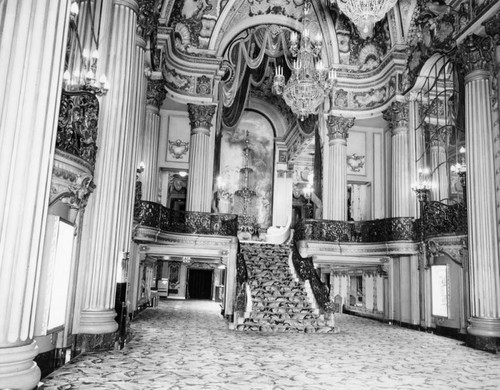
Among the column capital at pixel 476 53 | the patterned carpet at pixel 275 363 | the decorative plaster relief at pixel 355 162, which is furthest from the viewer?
the decorative plaster relief at pixel 355 162

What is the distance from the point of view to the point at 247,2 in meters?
16.0

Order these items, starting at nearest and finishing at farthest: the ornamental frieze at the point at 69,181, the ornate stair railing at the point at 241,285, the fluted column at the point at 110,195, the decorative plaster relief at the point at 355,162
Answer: the ornamental frieze at the point at 69,181, the fluted column at the point at 110,195, the ornate stair railing at the point at 241,285, the decorative plaster relief at the point at 355,162

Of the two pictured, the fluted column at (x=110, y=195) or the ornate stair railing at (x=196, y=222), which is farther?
the ornate stair railing at (x=196, y=222)

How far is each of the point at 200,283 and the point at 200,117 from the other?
35.8 feet

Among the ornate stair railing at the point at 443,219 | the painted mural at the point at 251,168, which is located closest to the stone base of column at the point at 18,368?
the ornate stair railing at the point at 443,219

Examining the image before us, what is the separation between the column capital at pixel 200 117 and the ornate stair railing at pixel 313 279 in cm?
485

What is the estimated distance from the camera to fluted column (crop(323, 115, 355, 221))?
1537cm

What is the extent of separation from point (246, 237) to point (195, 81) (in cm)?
731

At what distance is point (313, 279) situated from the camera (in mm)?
11938

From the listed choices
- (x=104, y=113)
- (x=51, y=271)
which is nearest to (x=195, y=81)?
(x=104, y=113)

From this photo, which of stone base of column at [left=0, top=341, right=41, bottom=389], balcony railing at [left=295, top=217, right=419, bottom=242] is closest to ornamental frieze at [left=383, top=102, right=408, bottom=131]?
balcony railing at [left=295, top=217, right=419, bottom=242]

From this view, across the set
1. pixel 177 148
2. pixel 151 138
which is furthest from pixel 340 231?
pixel 151 138

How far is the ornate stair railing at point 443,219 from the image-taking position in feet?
34.1

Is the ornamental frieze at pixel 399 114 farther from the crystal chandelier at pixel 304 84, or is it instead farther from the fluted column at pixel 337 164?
the crystal chandelier at pixel 304 84
